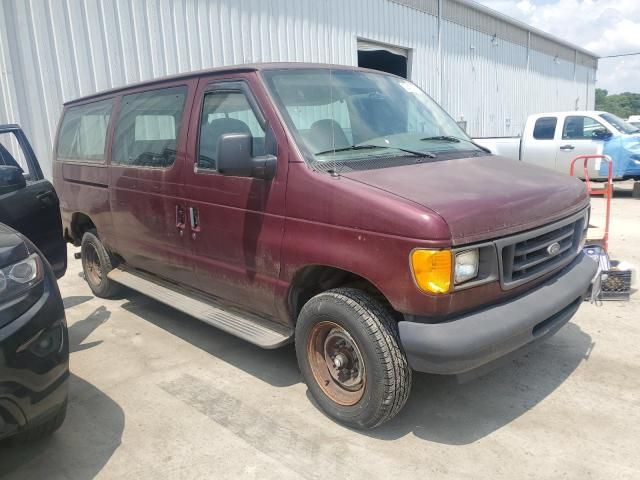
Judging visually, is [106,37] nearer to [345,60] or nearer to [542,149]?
[345,60]

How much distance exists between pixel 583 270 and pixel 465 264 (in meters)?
1.25

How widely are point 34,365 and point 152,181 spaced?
2.07m

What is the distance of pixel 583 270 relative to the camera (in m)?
3.34

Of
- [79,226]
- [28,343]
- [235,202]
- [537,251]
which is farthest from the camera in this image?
[79,226]

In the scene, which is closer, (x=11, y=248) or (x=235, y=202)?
(x=11, y=248)

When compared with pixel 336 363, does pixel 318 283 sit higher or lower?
higher

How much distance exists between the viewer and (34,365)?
2.42m

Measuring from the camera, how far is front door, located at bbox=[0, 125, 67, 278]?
439 cm

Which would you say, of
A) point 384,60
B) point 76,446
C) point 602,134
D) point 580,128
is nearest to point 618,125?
point 602,134

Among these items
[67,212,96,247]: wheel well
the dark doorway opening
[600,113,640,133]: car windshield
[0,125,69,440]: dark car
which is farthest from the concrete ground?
the dark doorway opening

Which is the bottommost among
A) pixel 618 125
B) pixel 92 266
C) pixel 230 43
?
pixel 92 266

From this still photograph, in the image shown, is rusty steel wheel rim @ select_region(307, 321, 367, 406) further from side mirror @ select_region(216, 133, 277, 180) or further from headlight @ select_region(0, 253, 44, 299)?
headlight @ select_region(0, 253, 44, 299)

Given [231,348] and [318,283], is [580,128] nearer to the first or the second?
[231,348]

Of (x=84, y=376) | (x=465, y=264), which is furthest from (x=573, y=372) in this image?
(x=84, y=376)
